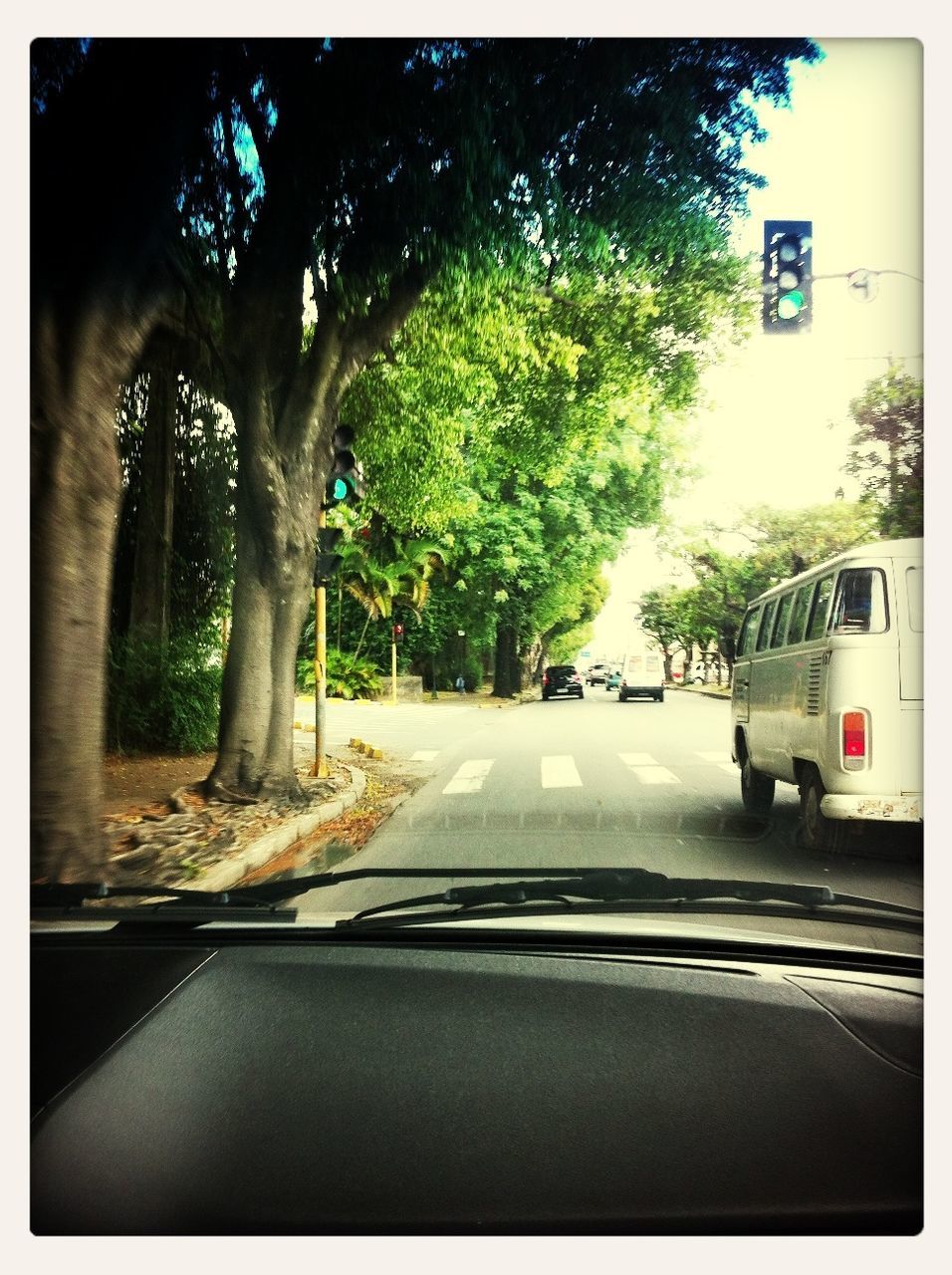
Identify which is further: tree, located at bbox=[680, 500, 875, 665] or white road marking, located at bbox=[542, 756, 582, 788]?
white road marking, located at bbox=[542, 756, 582, 788]

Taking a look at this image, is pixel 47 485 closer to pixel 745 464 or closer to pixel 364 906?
pixel 364 906

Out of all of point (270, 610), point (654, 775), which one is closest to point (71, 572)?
point (270, 610)

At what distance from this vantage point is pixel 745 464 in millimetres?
3645

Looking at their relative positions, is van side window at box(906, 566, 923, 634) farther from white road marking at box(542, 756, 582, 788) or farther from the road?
white road marking at box(542, 756, 582, 788)

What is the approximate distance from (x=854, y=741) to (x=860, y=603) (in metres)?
0.54

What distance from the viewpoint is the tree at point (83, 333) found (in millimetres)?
2748

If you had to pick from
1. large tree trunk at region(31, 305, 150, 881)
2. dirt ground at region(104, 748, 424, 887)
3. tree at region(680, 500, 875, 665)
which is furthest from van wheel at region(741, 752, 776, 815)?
large tree trunk at region(31, 305, 150, 881)

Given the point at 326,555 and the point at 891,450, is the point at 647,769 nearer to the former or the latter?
the point at 326,555

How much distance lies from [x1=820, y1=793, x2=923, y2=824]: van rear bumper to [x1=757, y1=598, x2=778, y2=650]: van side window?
1.07 m

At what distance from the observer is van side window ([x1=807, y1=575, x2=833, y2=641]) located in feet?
12.9

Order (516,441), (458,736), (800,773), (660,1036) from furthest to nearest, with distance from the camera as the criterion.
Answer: (458,736) < (516,441) < (800,773) < (660,1036)

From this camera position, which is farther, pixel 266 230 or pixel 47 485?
pixel 266 230

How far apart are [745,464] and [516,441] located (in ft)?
4.81

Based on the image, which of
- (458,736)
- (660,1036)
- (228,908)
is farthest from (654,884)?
(458,736)
